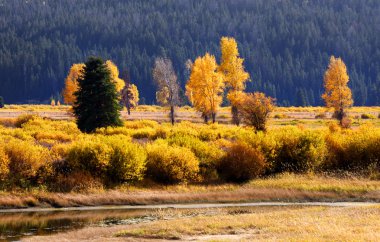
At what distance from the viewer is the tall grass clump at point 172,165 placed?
1837 inches

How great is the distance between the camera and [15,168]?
145 ft

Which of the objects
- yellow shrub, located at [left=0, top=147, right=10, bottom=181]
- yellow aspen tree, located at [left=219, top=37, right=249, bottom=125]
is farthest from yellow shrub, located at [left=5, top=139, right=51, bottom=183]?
yellow aspen tree, located at [left=219, top=37, right=249, bottom=125]

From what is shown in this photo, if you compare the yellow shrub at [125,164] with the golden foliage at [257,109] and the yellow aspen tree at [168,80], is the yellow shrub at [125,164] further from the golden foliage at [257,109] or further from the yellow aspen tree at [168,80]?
the yellow aspen tree at [168,80]

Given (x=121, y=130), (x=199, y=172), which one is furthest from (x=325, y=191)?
(x=121, y=130)

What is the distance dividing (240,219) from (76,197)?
1300 cm

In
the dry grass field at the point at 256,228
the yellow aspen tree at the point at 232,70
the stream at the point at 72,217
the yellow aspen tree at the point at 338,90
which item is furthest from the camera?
the yellow aspen tree at the point at 338,90

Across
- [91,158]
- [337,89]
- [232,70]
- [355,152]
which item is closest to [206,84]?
[232,70]

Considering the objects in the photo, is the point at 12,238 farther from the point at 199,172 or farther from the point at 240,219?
the point at 199,172

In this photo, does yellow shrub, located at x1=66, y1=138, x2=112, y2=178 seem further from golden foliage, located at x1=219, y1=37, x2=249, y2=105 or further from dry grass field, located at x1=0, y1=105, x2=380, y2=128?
dry grass field, located at x1=0, y1=105, x2=380, y2=128

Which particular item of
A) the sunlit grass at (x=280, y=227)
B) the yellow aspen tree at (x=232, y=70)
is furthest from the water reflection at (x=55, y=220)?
the yellow aspen tree at (x=232, y=70)

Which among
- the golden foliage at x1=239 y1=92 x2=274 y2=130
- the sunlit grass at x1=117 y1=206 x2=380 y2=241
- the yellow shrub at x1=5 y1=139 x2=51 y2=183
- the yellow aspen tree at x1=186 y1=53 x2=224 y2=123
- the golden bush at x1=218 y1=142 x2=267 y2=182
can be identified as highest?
the yellow aspen tree at x1=186 y1=53 x2=224 y2=123

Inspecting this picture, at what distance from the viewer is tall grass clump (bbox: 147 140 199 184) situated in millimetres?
46656

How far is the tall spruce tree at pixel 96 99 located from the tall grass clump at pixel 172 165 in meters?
17.0

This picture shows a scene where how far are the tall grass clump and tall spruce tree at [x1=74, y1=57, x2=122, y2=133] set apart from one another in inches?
668
